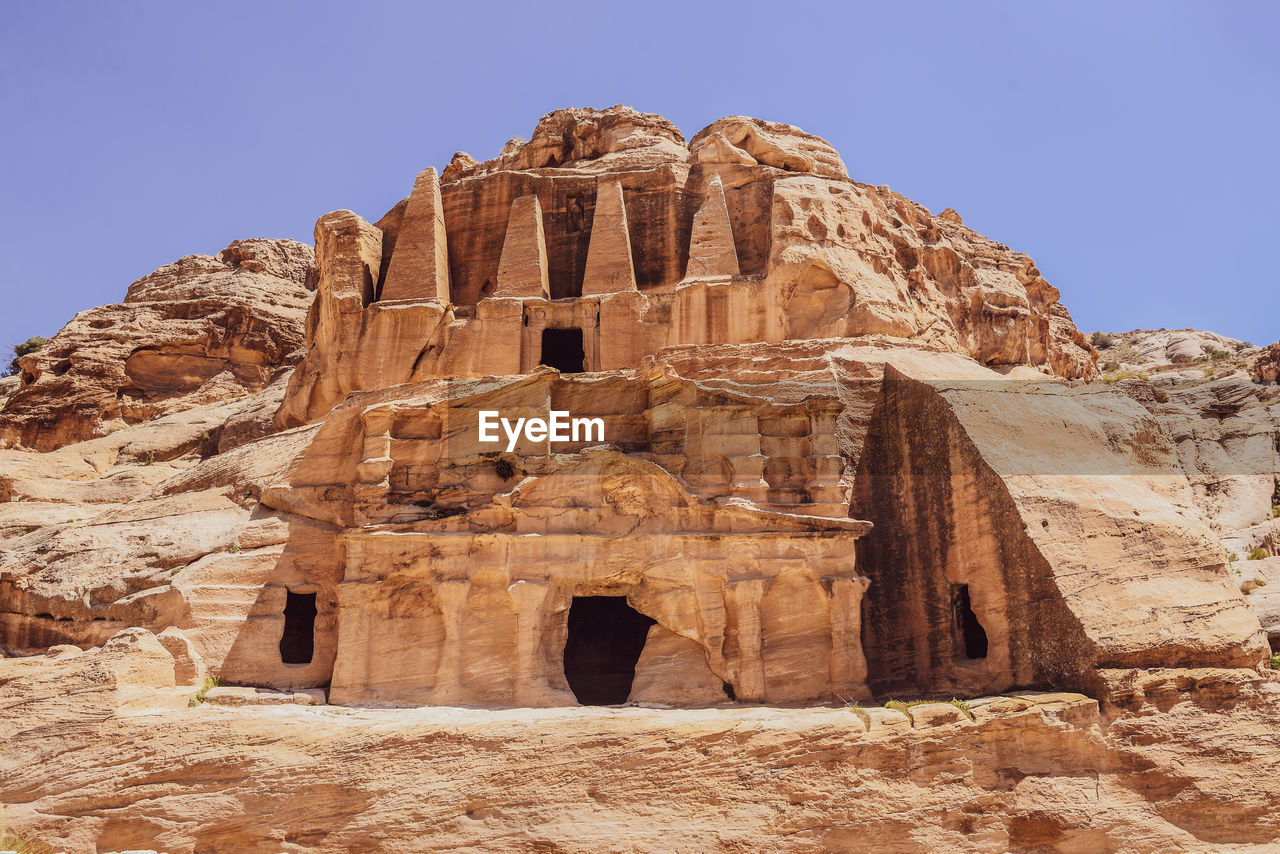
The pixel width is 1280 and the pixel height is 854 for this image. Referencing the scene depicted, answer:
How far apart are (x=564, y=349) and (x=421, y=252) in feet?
17.9

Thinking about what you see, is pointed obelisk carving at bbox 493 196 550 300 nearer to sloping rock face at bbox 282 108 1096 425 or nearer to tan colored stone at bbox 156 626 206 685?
sloping rock face at bbox 282 108 1096 425

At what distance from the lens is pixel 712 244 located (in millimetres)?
33688

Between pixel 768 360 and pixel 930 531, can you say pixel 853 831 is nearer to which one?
pixel 930 531

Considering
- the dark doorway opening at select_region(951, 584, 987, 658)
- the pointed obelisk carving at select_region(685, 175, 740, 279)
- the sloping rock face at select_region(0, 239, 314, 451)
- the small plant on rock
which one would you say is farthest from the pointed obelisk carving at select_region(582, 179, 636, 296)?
the sloping rock face at select_region(0, 239, 314, 451)

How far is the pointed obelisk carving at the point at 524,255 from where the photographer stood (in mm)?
34094

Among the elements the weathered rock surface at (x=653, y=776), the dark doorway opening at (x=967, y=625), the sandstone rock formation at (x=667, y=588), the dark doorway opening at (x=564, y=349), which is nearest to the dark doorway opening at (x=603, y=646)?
the sandstone rock formation at (x=667, y=588)

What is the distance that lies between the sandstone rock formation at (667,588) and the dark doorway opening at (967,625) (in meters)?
0.12

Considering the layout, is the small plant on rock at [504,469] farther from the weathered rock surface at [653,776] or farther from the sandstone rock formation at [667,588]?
the weathered rock surface at [653,776]

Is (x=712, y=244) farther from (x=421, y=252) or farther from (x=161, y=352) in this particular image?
(x=161, y=352)

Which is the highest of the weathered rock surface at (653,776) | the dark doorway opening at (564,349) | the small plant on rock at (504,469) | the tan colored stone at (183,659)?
the dark doorway opening at (564,349)

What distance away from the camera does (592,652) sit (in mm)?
25719

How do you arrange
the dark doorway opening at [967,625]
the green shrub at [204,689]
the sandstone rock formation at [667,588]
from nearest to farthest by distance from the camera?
the sandstone rock formation at [667,588], the green shrub at [204,689], the dark doorway opening at [967,625]

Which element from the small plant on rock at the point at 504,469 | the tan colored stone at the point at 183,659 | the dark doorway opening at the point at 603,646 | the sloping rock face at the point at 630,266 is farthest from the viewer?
the sloping rock face at the point at 630,266

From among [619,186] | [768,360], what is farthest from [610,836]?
[619,186]
